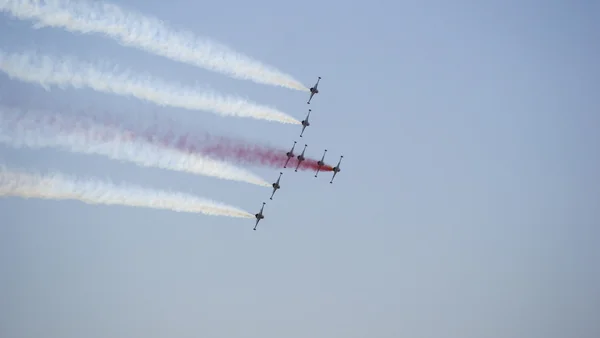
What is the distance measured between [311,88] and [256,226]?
10.5 metres

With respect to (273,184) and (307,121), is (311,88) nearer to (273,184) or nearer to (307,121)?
(307,121)

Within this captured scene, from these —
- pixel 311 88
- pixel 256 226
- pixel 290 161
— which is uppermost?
pixel 311 88

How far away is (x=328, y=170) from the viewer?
267 ft

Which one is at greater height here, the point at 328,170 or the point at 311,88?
the point at 311,88

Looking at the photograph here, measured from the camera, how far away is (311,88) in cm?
7756

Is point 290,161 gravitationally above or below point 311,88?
below

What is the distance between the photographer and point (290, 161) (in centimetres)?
7819

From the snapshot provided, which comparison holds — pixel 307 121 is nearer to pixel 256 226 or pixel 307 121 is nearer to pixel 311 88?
pixel 311 88

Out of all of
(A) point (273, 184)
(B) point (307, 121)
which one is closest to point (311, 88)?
(B) point (307, 121)

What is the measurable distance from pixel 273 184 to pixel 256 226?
3299 millimetres

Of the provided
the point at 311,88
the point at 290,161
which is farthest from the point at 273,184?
the point at 311,88

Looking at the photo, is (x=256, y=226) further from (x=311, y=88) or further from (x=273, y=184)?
(x=311, y=88)

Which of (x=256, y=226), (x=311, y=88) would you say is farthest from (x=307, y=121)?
(x=256, y=226)

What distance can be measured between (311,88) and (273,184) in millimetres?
7325
